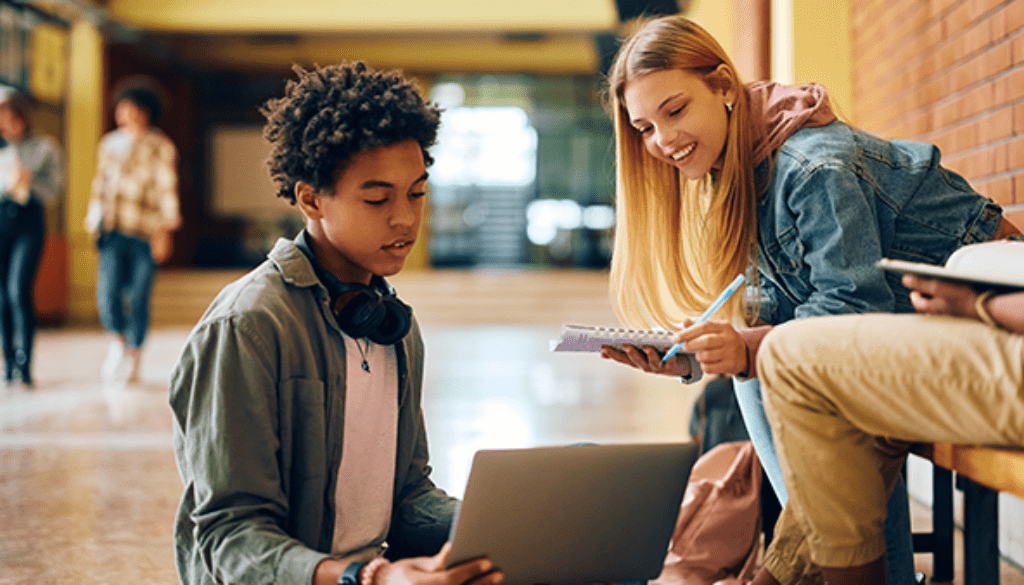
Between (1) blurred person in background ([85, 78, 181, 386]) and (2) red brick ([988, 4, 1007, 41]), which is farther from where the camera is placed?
(1) blurred person in background ([85, 78, 181, 386])

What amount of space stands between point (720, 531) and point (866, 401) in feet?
3.26

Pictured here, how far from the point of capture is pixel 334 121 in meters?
1.17

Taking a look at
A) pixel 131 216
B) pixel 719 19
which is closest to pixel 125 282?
pixel 131 216

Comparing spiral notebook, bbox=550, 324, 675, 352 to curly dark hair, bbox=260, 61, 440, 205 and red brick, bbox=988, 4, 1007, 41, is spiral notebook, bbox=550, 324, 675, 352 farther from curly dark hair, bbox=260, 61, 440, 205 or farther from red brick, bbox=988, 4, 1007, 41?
red brick, bbox=988, 4, 1007, 41

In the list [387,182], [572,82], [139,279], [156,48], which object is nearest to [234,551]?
[387,182]

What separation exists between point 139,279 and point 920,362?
4.54m

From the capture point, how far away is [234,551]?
101cm

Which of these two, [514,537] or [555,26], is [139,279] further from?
[555,26]

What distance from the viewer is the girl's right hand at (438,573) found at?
0.91 meters

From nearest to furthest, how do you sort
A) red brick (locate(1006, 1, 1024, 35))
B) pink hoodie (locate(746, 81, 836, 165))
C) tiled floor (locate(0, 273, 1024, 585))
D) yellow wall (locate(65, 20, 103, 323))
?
pink hoodie (locate(746, 81, 836, 165)) → red brick (locate(1006, 1, 1024, 35)) → tiled floor (locate(0, 273, 1024, 585)) → yellow wall (locate(65, 20, 103, 323))

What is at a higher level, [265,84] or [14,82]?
[265,84]

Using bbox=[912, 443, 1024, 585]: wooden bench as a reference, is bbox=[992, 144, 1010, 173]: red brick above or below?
above

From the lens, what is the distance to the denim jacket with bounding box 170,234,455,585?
1.02 meters

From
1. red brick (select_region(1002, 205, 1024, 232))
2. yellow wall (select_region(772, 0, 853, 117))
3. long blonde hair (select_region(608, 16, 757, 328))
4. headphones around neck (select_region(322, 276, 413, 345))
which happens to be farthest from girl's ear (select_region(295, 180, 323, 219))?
yellow wall (select_region(772, 0, 853, 117))
